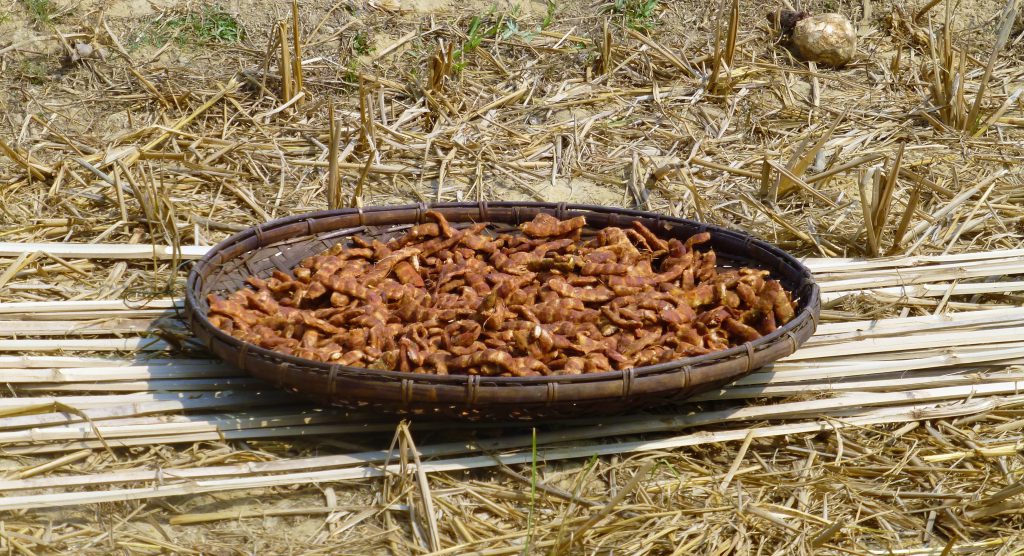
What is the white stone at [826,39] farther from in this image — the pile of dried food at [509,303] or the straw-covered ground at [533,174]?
the pile of dried food at [509,303]

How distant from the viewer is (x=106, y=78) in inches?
200

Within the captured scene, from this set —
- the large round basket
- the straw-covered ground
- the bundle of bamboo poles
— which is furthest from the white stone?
the large round basket

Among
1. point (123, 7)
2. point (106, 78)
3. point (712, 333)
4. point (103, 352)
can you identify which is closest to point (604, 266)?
point (712, 333)

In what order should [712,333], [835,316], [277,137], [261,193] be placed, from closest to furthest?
[712,333] < [835,316] < [261,193] < [277,137]

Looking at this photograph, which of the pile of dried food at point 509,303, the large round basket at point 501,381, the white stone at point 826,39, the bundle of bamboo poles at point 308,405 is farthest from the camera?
the white stone at point 826,39

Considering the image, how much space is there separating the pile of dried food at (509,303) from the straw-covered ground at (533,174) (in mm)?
249

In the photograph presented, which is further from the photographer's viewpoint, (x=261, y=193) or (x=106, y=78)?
(x=106, y=78)

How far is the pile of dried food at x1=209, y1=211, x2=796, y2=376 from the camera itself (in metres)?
2.86

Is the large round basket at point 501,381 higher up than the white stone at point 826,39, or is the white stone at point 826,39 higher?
the white stone at point 826,39

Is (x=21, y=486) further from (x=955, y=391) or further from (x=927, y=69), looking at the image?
(x=927, y=69)

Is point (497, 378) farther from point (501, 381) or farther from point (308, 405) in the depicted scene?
point (308, 405)

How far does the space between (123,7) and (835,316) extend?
3.97 m

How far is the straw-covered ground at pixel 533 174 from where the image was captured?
2.57 metres

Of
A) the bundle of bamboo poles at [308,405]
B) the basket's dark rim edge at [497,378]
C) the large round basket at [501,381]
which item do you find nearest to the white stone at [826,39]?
the bundle of bamboo poles at [308,405]
